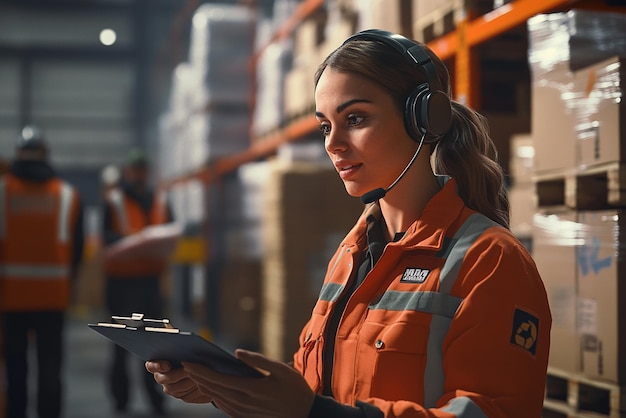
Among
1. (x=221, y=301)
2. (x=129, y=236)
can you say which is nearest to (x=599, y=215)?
(x=129, y=236)

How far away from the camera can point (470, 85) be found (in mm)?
3846

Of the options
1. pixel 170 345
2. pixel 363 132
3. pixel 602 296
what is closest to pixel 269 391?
pixel 170 345

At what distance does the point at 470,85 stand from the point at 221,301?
23.9 feet

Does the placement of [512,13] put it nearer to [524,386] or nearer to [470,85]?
[470,85]

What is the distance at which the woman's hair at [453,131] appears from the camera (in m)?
1.83

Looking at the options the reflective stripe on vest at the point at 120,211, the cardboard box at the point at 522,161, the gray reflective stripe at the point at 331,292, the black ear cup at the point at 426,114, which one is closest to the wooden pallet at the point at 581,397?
the cardboard box at the point at 522,161

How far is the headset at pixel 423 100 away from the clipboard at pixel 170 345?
62cm

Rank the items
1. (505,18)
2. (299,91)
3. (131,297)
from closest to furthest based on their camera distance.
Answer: (505,18) < (131,297) < (299,91)

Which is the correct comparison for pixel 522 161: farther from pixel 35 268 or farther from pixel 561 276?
pixel 35 268

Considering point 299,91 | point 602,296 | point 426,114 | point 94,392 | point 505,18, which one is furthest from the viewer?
point 94,392

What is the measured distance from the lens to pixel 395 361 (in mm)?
1718

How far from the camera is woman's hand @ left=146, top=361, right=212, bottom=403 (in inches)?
72.4

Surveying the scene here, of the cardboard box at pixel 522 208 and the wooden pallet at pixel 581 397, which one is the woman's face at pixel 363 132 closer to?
the wooden pallet at pixel 581 397

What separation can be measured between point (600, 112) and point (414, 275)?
1521 millimetres
